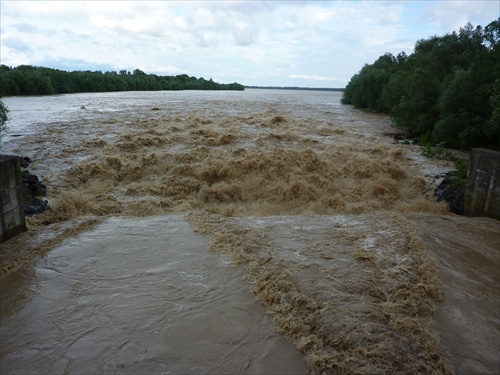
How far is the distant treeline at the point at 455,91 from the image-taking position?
16.4 m

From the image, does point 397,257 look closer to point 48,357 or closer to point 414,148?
point 48,357

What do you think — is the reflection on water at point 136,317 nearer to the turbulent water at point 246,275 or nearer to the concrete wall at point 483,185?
the turbulent water at point 246,275

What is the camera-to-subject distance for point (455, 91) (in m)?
17.5

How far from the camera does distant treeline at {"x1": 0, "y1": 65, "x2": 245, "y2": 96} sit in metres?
51.6

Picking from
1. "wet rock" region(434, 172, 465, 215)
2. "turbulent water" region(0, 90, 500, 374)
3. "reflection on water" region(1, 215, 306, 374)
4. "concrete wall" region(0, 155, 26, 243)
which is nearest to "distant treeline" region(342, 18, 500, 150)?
"wet rock" region(434, 172, 465, 215)

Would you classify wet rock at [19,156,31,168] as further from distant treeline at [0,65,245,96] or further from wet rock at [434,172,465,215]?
distant treeline at [0,65,245,96]

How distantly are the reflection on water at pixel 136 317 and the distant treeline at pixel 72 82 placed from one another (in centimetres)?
5020

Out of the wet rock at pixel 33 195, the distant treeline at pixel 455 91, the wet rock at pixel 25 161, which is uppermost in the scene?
the distant treeline at pixel 455 91

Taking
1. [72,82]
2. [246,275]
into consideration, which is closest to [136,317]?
[246,275]

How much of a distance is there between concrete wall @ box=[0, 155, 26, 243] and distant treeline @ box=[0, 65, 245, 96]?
1859 inches

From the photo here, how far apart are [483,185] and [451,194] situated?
1354 mm

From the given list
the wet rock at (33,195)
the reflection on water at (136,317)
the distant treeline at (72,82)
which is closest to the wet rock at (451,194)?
the reflection on water at (136,317)

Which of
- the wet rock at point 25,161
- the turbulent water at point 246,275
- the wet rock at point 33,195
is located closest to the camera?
the turbulent water at point 246,275

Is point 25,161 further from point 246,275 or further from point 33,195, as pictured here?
point 246,275
